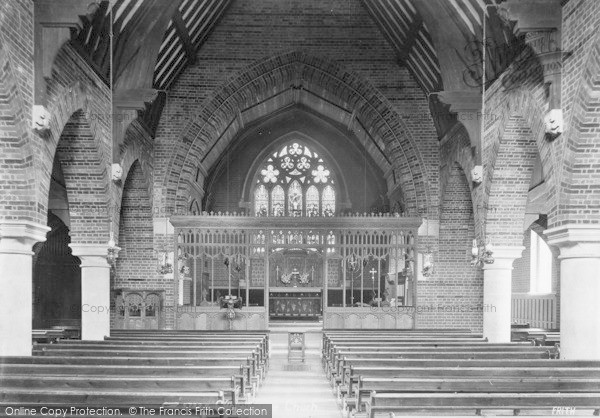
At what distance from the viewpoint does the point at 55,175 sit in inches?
658

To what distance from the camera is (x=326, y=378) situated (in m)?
11.9

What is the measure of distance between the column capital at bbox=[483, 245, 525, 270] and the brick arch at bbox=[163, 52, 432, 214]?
447 cm

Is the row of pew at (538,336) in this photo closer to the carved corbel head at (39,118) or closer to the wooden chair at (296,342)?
the wooden chair at (296,342)

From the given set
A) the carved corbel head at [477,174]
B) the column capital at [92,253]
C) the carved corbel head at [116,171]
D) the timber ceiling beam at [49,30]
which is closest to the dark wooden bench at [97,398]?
the timber ceiling beam at [49,30]

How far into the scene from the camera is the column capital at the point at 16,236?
9406mm

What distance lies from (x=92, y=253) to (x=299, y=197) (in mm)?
14143

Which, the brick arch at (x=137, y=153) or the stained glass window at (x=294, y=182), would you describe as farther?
the stained glass window at (x=294, y=182)

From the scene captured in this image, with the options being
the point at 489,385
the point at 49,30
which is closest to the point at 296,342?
the point at 489,385

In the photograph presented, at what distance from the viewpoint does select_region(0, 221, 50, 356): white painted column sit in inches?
370

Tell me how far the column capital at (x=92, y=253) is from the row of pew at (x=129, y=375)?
3.35m

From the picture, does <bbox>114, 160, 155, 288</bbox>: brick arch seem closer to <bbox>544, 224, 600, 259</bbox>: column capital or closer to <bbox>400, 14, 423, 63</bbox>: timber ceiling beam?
<bbox>400, 14, 423, 63</bbox>: timber ceiling beam

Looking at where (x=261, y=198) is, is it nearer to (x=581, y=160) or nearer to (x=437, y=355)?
(x=437, y=355)

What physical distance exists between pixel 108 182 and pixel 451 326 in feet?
32.1

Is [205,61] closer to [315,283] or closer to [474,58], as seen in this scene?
[474,58]
